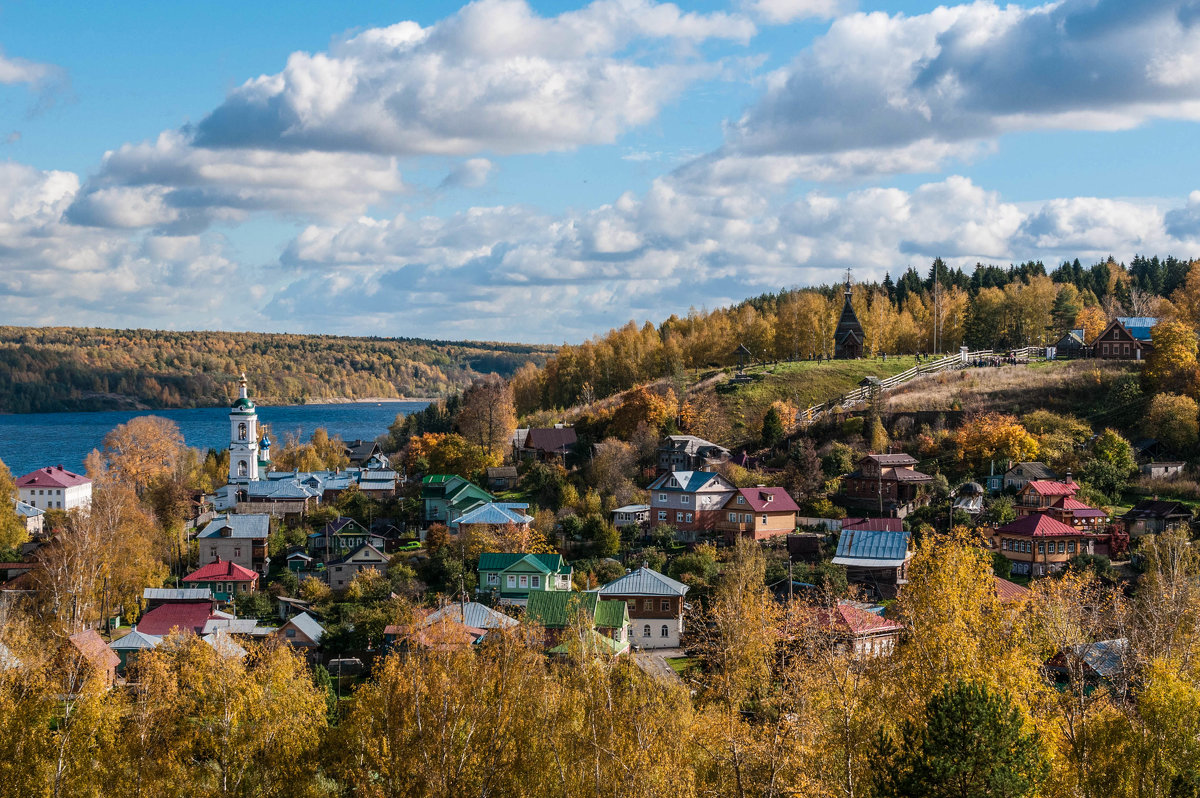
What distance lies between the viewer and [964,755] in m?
21.2

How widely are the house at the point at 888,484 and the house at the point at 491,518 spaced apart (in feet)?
57.7

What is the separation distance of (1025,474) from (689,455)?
63.1ft

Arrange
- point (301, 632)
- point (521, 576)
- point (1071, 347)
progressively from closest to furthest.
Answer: point (301, 632) < point (521, 576) < point (1071, 347)

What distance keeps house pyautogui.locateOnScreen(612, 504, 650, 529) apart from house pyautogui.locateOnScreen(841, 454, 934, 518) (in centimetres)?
1094

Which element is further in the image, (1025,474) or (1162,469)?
(1162,469)

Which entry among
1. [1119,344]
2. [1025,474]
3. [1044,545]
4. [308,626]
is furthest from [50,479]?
[1119,344]

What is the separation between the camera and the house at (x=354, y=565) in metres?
56.2

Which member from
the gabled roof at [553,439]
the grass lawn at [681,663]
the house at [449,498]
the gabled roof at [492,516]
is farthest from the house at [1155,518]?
the gabled roof at [553,439]

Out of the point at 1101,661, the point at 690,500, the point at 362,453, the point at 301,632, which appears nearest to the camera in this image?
the point at 1101,661

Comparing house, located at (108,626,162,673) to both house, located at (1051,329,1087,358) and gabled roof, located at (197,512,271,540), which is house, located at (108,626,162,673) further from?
house, located at (1051,329,1087,358)

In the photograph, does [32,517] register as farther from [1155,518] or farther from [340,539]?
[1155,518]

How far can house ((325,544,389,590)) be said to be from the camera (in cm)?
5616

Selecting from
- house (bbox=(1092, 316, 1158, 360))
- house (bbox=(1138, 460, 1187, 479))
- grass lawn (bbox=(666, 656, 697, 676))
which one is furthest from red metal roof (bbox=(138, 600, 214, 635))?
house (bbox=(1092, 316, 1158, 360))

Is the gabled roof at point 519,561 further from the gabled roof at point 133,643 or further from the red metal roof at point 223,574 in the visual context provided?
the gabled roof at point 133,643
